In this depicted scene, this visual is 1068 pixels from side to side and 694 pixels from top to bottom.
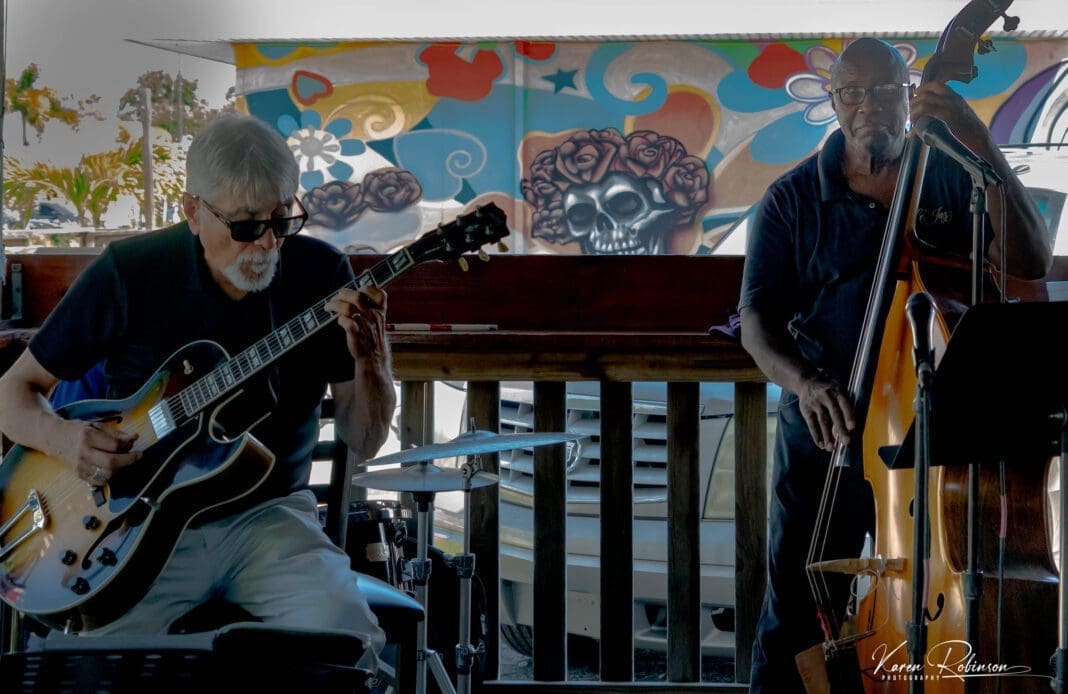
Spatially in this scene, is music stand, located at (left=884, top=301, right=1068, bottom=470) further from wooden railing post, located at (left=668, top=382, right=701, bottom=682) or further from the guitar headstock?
wooden railing post, located at (left=668, top=382, right=701, bottom=682)

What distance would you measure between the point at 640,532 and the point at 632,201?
4166 millimetres

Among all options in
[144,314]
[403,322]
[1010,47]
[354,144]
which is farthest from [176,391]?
[1010,47]

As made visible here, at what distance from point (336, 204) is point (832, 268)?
5.27 m

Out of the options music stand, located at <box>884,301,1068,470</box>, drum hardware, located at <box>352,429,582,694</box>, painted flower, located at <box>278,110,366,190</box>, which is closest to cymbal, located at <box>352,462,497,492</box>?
drum hardware, located at <box>352,429,582,694</box>

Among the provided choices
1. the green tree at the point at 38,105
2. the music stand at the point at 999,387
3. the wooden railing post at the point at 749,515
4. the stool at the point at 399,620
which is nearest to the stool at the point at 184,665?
the stool at the point at 399,620

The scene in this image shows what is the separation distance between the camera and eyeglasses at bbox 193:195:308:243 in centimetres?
195

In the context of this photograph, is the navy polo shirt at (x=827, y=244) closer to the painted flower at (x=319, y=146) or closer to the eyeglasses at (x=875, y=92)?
the eyeglasses at (x=875, y=92)

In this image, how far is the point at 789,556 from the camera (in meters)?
2.14

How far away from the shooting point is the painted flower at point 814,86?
6.44 metres

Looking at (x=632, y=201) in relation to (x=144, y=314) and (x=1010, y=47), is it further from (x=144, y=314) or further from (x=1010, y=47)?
(x=144, y=314)

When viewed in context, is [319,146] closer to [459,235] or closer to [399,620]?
[459,235]

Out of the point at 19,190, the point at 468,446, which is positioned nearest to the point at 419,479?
the point at 468,446

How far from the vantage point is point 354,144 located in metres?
6.85

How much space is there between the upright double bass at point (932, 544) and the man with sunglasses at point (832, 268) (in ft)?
0.22
